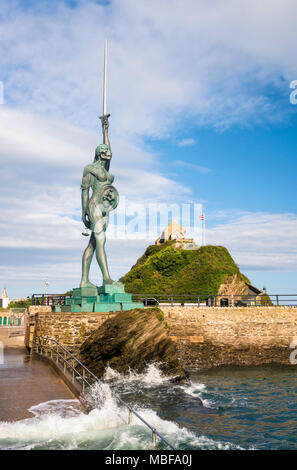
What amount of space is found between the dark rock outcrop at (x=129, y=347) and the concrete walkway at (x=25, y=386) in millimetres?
3042

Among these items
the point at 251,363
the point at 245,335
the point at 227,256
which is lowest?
the point at 251,363

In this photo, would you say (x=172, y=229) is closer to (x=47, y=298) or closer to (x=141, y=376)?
(x=47, y=298)

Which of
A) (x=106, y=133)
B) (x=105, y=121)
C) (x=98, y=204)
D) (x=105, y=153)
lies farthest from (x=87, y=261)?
(x=105, y=121)

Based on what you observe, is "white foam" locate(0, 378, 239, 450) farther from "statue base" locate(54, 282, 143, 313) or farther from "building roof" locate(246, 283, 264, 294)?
"building roof" locate(246, 283, 264, 294)

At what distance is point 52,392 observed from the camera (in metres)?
10.7

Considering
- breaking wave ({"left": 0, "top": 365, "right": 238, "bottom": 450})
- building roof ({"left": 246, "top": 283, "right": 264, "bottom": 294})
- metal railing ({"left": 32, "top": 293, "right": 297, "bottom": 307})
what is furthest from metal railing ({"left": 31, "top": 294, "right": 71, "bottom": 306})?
building roof ({"left": 246, "top": 283, "right": 264, "bottom": 294})

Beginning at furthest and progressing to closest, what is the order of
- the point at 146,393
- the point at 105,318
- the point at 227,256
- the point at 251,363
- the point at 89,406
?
1. the point at 227,256
2. the point at 251,363
3. the point at 105,318
4. the point at 146,393
5. the point at 89,406

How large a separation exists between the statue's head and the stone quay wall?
876 cm

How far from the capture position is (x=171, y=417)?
11320mm

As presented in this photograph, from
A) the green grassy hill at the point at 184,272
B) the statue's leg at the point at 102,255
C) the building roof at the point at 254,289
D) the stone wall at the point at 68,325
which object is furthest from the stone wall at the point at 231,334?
Answer: the building roof at the point at 254,289
